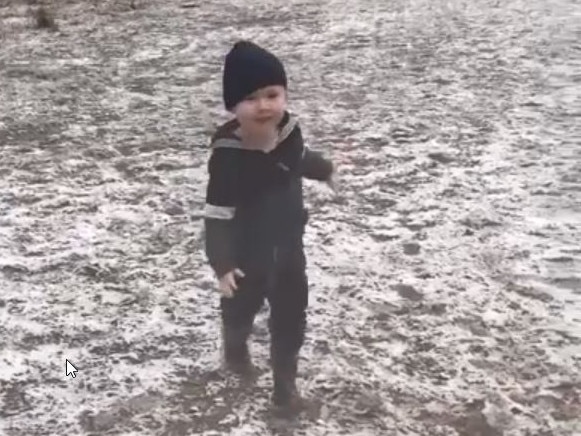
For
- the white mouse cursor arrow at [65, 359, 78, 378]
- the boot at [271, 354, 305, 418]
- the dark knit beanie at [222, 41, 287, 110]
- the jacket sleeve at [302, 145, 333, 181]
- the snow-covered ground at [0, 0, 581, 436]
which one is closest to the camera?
the dark knit beanie at [222, 41, 287, 110]

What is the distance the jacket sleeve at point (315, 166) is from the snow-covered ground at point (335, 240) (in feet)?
2.71

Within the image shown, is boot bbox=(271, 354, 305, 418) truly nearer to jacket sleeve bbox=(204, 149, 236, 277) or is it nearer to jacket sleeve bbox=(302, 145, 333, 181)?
jacket sleeve bbox=(204, 149, 236, 277)

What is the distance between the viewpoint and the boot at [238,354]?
3539 mm

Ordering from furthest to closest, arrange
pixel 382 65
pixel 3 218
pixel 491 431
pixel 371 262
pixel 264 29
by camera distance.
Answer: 1. pixel 264 29
2. pixel 382 65
3. pixel 3 218
4. pixel 371 262
5. pixel 491 431

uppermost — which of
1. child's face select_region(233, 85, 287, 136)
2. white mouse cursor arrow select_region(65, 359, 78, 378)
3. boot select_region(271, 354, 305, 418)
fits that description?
child's face select_region(233, 85, 287, 136)

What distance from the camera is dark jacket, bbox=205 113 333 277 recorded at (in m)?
2.99

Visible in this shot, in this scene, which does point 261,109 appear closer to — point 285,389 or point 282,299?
point 282,299

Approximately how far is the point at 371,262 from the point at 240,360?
44.0 inches

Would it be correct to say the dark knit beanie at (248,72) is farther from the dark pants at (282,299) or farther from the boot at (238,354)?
the boot at (238,354)

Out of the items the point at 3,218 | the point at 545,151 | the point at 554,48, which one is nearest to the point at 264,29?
the point at 554,48

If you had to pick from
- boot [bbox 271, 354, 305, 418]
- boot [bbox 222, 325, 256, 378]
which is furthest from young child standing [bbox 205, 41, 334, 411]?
boot [bbox 222, 325, 256, 378]

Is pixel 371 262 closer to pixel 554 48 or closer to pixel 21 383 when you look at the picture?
pixel 21 383

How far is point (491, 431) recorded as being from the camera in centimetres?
332

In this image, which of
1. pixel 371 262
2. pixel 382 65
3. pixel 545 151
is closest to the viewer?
pixel 371 262
